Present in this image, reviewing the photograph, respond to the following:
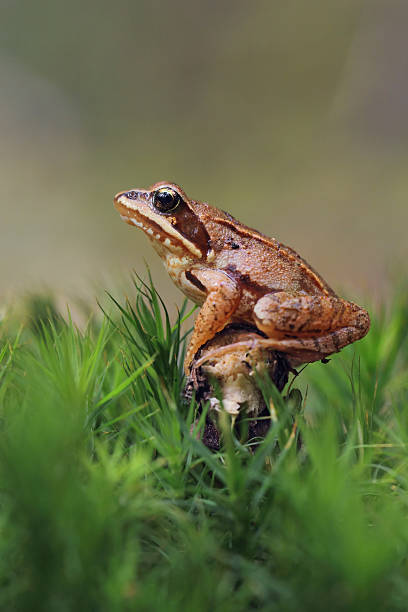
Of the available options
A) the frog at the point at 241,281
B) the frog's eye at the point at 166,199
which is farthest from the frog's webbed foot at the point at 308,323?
the frog's eye at the point at 166,199

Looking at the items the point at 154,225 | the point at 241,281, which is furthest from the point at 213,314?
Answer: the point at 154,225

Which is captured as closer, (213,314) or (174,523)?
(174,523)

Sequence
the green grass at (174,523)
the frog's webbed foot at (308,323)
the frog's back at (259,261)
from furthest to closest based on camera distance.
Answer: the frog's back at (259,261) < the frog's webbed foot at (308,323) < the green grass at (174,523)

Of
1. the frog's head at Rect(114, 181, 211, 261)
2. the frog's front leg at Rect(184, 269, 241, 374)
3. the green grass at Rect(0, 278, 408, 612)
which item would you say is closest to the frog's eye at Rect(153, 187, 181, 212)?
the frog's head at Rect(114, 181, 211, 261)

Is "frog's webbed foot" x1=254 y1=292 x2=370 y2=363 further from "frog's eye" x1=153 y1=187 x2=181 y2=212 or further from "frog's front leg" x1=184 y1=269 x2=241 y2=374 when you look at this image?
"frog's eye" x1=153 y1=187 x2=181 y2=212

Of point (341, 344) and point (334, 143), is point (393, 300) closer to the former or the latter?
point (341, 344)

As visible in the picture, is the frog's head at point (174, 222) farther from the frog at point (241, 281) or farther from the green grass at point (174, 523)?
the green grass at point (174, 523)

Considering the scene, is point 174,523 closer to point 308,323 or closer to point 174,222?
point 308,323
